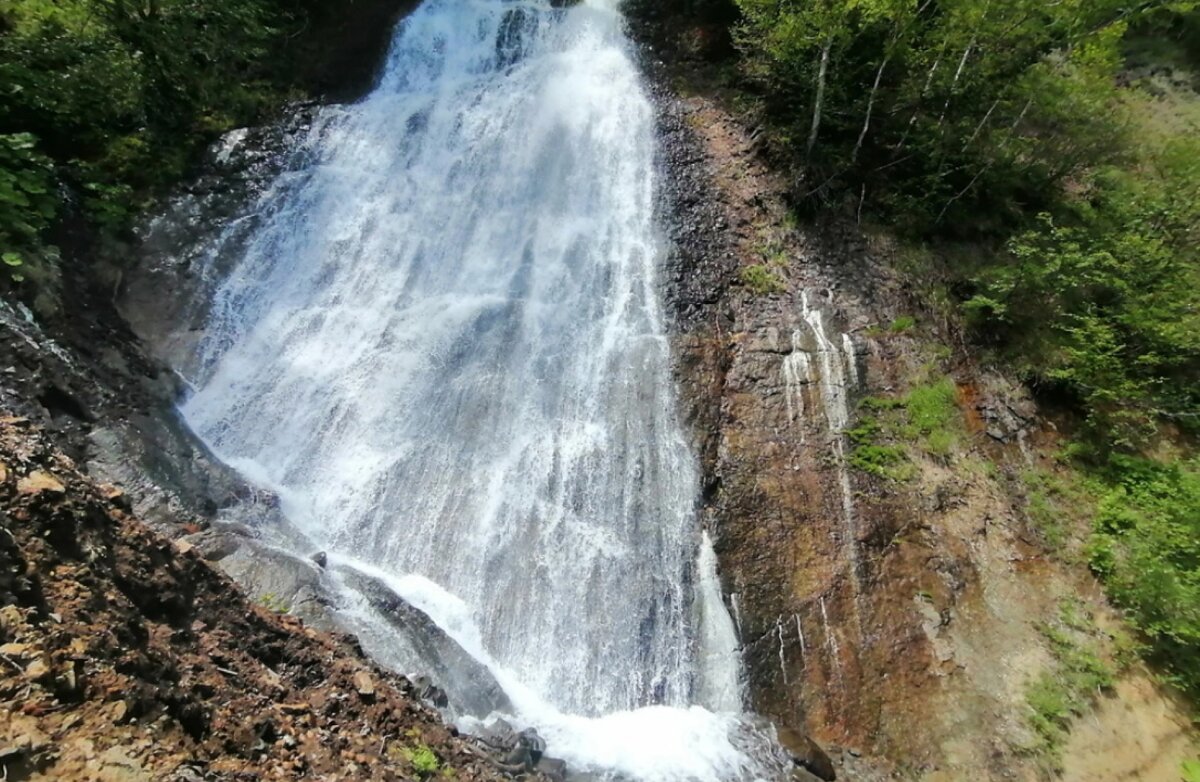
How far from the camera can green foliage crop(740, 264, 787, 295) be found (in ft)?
39.5

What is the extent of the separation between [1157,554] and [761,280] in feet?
24.1

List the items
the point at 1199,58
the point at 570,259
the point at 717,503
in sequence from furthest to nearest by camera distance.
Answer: the point at 1199,58, the point at 570,259, the point at 717,503

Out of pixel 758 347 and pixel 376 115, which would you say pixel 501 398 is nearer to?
pixel 758 347

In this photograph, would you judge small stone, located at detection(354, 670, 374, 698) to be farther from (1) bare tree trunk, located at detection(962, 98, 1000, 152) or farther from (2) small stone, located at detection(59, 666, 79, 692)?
(1) bare tree trunk, located at detection(962, 98, 1000, 152)

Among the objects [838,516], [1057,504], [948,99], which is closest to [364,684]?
[838,516]

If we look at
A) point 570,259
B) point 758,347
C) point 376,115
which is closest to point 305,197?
point 376,115

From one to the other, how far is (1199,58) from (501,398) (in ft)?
70.4

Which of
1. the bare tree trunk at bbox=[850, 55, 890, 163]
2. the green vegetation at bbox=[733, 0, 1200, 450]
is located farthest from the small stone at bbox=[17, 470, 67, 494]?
the bare tree trunk at bbox=[850, 55, 890, 163]

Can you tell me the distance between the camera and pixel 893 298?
12039 millimetres

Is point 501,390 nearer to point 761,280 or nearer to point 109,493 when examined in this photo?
point 761,280

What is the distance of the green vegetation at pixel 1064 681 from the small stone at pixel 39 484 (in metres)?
11.0

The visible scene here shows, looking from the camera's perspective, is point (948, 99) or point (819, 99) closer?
point (819, 99)

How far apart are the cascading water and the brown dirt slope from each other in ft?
9.29

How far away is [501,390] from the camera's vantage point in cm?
1102
